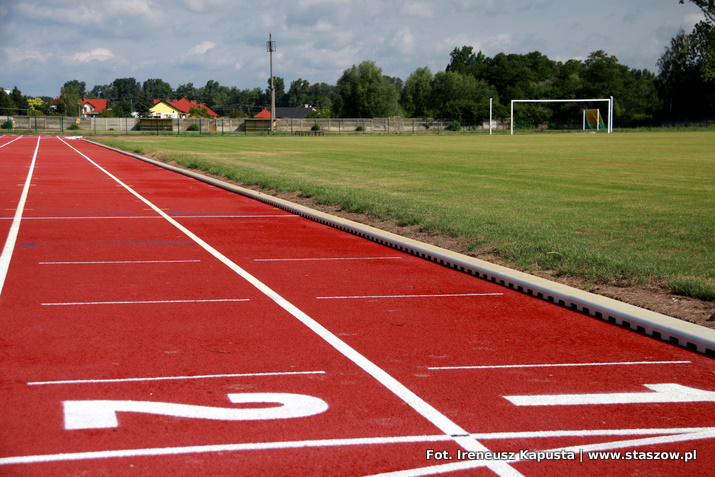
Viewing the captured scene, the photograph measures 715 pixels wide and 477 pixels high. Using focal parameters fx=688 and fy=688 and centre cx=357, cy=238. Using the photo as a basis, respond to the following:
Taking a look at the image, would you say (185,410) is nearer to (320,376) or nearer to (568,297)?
(320,376)

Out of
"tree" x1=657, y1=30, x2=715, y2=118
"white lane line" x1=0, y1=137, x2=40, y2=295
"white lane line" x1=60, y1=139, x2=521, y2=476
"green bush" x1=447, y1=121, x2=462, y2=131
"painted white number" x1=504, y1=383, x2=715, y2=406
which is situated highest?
"tree" x1=657, y1=30, x2=715, y2=118

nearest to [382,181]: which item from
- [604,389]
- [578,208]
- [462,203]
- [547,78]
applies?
[462,203]

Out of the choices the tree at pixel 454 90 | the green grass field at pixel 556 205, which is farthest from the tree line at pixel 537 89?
the green grass field at pixel 556 205

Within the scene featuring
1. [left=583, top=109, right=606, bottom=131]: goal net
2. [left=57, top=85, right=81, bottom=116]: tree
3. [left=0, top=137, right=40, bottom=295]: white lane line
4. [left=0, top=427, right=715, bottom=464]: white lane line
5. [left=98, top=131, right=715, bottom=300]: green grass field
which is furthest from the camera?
[left=57, top=85, right=81, bottom=116]: tree

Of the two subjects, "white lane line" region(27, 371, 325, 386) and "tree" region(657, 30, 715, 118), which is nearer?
"white lane line" region(27, 371, 325, 386)

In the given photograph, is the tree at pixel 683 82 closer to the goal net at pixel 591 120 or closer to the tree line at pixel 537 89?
the tree line at pixel 537 89

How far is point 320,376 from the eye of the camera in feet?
16.6

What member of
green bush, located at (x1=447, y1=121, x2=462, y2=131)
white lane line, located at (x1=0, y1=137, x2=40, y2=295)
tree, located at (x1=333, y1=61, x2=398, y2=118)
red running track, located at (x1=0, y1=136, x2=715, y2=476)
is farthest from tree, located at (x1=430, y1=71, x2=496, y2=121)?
red running track, located at (x1=0, y1=136, x2=715, y2=476)

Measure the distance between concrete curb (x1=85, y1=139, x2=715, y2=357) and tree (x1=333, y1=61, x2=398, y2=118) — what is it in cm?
10831

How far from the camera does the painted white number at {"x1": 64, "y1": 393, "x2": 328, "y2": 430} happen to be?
4.19 metres

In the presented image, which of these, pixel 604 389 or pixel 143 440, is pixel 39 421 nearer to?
pixel 143 440

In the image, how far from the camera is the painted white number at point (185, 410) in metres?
4.19

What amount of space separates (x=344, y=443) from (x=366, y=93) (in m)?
117

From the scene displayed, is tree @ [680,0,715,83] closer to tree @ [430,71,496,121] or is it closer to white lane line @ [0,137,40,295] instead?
tree @ [430,71,496,121]
